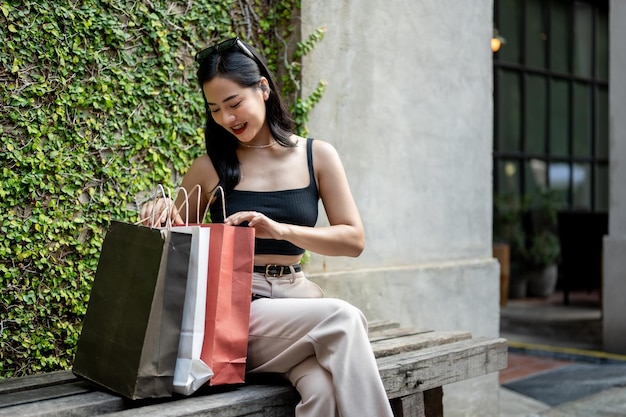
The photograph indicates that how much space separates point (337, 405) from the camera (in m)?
2.36

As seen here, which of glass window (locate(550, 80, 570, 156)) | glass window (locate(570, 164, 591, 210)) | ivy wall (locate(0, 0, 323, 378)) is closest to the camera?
ivy wall (locate(0, 0, 323, 378))

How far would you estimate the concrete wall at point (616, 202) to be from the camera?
6523mm

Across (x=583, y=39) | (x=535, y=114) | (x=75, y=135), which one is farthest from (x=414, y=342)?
(x=583, y=39)

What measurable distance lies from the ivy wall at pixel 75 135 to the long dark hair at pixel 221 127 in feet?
2.37

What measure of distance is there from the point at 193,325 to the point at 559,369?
4.36 meters

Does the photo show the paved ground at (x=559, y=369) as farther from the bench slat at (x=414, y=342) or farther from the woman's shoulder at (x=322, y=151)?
the woman's shoulder at (x=322, y=151)

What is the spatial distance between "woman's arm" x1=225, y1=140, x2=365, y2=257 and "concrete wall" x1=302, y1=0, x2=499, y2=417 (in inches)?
47.3

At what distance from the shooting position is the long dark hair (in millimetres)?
2613

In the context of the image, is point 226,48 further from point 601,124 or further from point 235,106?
point 601,124

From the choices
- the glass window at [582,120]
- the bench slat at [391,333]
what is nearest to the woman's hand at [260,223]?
the bench slat at [391,333]

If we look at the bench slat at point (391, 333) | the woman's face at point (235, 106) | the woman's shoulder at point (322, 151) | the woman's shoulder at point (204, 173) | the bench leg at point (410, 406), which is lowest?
the bench leg at point (410, 406)

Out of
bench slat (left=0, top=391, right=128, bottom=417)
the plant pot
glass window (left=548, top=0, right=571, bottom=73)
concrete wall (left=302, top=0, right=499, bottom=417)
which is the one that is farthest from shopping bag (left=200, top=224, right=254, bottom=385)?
glass window (left=548, top=0, right=571, bottom=73)

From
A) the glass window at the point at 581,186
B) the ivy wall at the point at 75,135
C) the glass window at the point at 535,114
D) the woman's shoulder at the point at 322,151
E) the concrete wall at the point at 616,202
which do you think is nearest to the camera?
the woman's shoulder at the point at 322,151

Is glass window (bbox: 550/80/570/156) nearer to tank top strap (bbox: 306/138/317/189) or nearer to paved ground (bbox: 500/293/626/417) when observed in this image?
paved ground (bbox: 500/293/626/417)
